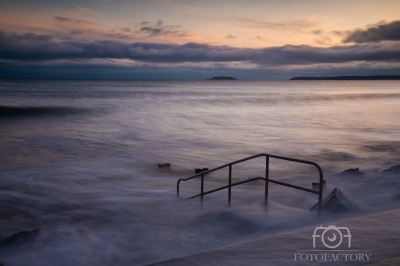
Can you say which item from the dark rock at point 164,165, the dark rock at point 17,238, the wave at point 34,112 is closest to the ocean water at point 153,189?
the dark rock at point 17,238

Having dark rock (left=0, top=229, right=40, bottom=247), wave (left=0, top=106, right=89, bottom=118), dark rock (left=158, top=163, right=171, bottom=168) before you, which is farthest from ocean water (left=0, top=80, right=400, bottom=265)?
wave (left=0, top=106, right=89, bottom=118)

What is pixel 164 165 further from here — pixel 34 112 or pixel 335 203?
pixel 34 112

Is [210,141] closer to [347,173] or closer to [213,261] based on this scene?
[347,173]

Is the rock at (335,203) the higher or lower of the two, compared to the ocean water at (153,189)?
higher

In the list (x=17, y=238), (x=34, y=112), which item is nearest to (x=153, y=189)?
(x=17, y=238)

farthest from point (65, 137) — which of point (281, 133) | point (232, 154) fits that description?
point (281, 133)

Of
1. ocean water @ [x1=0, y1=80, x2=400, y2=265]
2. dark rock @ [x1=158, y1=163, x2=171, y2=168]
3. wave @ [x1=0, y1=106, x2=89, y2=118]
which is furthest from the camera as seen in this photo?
wave @ [x1=0, y1=106, x2=89, y2=118]

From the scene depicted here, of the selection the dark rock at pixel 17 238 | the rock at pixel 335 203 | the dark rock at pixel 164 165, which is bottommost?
the dark rock at pixel 164 165

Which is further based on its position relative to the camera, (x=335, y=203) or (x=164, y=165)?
(x=164, y=165)

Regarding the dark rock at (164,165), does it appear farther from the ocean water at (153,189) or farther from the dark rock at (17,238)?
the dark rock at (17,238)

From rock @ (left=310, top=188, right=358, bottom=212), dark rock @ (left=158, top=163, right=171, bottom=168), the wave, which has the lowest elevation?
dark rock @ (left=158, top=163, right=171, bottom=168)

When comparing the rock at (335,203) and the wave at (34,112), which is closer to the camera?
the rock at (335,203)

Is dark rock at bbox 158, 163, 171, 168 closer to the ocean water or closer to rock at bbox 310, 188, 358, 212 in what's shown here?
the ocean water

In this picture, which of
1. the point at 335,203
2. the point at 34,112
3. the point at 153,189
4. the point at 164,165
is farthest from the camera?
the point at 34,112
